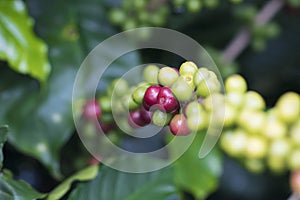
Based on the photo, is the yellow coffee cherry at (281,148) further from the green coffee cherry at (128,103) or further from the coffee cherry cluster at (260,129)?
the green coffee cherry at (128,103)

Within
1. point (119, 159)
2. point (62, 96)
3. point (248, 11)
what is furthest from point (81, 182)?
point (248, 11)

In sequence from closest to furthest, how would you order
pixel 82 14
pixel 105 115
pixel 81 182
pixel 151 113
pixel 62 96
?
1. pixel 151 113
2. pixel 81 182
3. pixel 105 115
4. pixel 62 96
5. pixel 82 14

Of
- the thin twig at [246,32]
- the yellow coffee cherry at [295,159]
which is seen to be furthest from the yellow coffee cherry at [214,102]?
the thin twig at [246,32]

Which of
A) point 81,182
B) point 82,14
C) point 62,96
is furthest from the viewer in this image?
point 82,14

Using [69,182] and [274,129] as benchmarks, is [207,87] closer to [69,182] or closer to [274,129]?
[274,129]

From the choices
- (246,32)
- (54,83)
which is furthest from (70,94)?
(246,32)

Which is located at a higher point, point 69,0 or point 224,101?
point 224,101

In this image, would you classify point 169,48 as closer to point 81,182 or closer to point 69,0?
point 69,0
